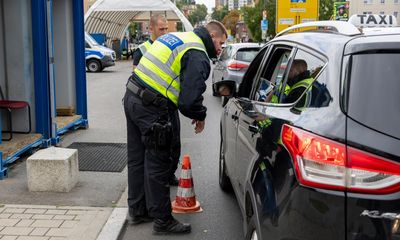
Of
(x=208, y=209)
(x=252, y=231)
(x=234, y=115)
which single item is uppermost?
(x=234, y=115)

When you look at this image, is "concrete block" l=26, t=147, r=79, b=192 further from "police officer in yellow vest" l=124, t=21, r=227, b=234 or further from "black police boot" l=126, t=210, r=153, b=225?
"police officer in yellow vest" l=124, t=21, r=227, b=234

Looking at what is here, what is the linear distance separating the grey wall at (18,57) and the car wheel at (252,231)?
511 cm

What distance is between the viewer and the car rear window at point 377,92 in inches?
94.7

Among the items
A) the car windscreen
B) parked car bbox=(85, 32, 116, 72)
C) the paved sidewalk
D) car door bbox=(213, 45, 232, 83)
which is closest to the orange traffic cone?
the paved sidewalk

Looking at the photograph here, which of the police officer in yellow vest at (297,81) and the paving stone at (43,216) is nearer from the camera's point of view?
the police officer in yellow vest at (297,81)

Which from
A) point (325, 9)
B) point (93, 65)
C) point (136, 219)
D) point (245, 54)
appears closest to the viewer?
point (136, 219)

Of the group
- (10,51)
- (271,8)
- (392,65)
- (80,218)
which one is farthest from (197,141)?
(271,8)

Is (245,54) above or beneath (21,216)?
above

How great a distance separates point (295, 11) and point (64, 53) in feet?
53.5

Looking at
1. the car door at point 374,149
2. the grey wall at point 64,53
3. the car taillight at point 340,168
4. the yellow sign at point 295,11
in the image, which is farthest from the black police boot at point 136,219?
the yellow sign at point 295,11

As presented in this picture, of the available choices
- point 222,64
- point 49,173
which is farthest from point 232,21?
point 49,173

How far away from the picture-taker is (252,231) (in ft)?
10.8

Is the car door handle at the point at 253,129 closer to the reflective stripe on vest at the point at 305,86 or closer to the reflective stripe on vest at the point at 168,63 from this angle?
the reflective stripe on vest at the point at 305,86

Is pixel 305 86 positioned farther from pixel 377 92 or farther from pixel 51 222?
pixel 51 222
